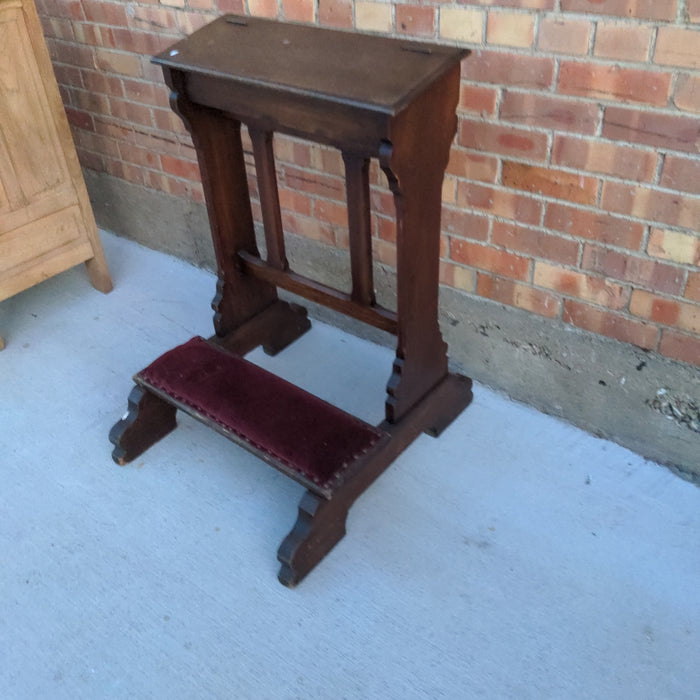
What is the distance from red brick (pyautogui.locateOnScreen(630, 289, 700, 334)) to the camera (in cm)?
167

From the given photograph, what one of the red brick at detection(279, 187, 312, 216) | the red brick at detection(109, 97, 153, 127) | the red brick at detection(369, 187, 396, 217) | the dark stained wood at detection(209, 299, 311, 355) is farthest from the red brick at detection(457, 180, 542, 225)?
the red brick at detection(109, 97, 153, 127)

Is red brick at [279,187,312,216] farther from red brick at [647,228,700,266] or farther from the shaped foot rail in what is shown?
red brick at [647,228,700,266]

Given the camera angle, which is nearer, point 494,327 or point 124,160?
point 494,327

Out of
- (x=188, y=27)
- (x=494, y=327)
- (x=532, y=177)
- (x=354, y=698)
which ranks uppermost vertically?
(x=188, y=27)

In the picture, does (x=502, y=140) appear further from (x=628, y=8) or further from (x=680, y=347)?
(x=680, y=347)

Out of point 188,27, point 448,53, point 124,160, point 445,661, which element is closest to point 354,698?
point 445,661

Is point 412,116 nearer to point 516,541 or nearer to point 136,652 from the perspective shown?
point 516,541

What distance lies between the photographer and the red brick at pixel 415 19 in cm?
169

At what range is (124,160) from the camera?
2.81m

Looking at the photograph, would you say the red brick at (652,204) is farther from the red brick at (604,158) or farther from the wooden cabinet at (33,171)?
the wooden cabinet at (33,171)

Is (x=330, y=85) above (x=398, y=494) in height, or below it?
above

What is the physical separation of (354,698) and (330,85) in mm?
1252

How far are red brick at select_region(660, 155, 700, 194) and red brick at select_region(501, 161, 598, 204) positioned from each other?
0.16m

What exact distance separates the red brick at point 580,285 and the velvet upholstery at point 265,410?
0.61 m
